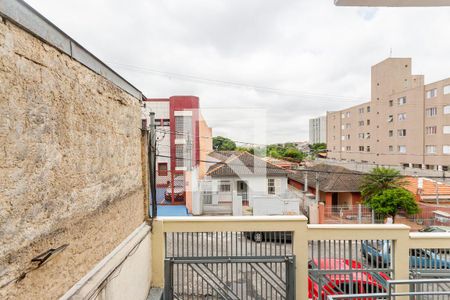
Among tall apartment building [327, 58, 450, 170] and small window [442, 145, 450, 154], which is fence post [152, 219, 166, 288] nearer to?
tall apartment building [327, 58, 450, 170]

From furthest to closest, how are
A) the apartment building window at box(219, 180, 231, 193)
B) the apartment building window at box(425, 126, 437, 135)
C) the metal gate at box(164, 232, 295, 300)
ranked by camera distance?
1. the apartment building window at box(425, 126, 437, 135)
2. the apartment building window at box(219, 180, 231, 193)
3. the metal gate at box(164, 232, 295, 300)

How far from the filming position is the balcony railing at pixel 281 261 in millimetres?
3820

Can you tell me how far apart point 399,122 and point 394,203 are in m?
20.3

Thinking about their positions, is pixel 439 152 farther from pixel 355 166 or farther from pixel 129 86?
pixel 129 86

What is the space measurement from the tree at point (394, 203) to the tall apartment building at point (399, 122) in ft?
50.7

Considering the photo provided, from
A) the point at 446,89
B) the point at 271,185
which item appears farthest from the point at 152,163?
the point at 446,89

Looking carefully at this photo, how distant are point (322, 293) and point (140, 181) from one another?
11.5 feet

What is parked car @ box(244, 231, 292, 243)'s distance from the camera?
3.88 meters

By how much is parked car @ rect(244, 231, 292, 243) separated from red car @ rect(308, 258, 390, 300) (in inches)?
22.2

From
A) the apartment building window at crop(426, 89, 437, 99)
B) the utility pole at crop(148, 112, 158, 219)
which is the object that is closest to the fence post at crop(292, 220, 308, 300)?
the utility pole at crop(148, 112, 158, 219)

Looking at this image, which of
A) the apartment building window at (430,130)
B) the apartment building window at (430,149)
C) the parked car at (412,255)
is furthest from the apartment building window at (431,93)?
the parked car at (412,255)

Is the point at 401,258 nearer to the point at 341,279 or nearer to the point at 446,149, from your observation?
the point at 341,279

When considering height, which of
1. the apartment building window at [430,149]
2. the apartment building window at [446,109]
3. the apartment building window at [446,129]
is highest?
the apartment building window at [446,109]

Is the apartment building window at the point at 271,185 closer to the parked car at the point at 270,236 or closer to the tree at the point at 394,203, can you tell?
the tree at the point at 394,203
